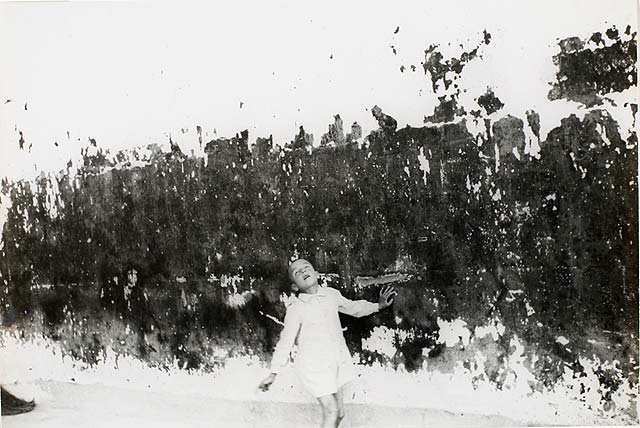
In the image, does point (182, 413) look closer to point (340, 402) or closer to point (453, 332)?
point (340, 402)

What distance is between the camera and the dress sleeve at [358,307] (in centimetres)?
171

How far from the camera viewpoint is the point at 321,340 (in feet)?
5.60

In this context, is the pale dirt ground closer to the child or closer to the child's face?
the child

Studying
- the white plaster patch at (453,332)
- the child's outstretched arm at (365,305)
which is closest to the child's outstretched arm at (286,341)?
the child's outstretched arm at (365,305)

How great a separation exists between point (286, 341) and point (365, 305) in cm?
22

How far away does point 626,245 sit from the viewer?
168cm

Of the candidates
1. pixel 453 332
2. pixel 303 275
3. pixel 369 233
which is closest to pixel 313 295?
pixel 303 275

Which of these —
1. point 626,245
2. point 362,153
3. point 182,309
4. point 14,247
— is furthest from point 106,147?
point 626,245

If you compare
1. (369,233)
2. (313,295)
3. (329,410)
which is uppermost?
(369,233)

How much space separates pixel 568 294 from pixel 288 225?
27.8 inches

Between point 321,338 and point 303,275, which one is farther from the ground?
point 303,275

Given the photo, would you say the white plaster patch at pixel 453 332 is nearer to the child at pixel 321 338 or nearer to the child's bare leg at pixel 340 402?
the child at pixel 321 338

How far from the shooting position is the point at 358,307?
171 cm

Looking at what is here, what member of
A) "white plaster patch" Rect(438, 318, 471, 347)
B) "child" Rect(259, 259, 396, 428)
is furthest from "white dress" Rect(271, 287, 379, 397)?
"white plaster patch" Rect(438, 318, 471, 347)
